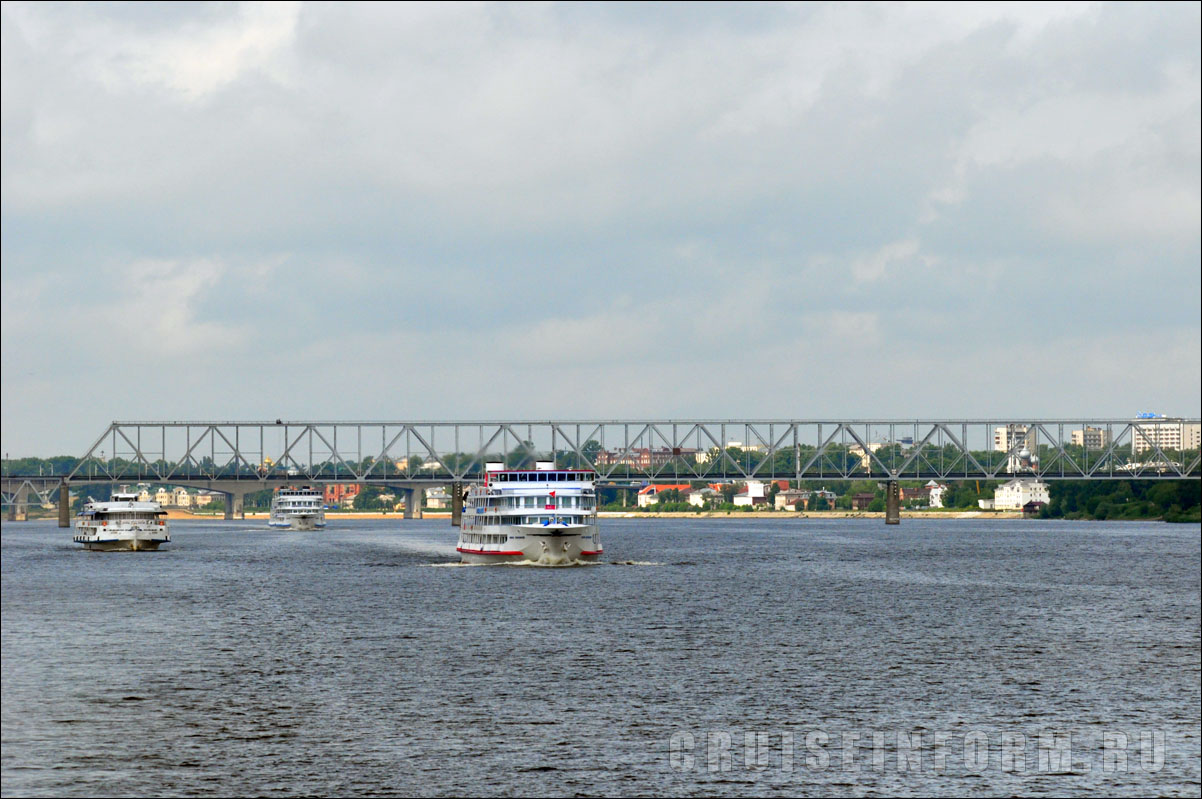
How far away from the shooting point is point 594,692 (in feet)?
220

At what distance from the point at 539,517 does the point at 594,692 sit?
78919 mm

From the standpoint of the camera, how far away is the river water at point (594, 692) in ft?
166

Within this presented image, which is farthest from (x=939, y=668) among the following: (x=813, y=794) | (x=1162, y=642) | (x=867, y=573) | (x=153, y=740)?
(x=867, y=573)

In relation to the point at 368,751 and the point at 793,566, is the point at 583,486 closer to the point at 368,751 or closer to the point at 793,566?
the point at 793,566

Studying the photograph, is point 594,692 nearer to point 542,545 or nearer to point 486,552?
point 542,545

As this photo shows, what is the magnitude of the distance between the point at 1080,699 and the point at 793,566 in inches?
4208

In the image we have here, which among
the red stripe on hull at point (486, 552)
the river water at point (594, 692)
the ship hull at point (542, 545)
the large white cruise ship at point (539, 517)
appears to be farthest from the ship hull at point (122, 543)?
the river water at point (594, 692)

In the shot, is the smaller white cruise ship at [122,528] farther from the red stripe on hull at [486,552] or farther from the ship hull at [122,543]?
the red stripe on hull at [486,552]

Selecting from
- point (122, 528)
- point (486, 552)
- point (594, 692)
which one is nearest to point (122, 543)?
point (122, 528)

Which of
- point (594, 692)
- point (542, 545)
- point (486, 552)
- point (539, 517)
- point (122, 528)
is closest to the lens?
point (594, 692)

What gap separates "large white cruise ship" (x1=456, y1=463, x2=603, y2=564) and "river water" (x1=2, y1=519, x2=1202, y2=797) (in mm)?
18872

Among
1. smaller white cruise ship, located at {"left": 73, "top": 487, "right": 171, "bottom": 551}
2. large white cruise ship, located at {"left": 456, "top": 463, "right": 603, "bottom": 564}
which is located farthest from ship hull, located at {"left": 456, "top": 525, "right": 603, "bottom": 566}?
smaller white cruise ship, located at {"left": 73, "top": 487, "right": 171, "bottom": 551}

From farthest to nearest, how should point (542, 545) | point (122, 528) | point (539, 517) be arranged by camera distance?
1. point (122, 528)
2. point (539, 517)
3. point (542, 545)

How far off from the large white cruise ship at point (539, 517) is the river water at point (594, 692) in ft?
61.9
